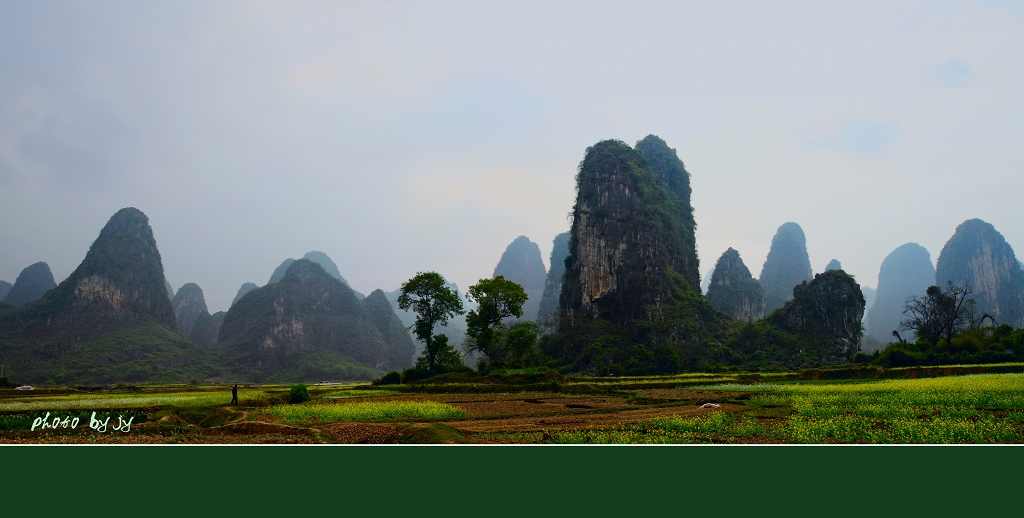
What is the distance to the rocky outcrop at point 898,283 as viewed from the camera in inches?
5571

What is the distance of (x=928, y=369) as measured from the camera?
1145 inches

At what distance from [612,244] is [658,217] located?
7714 millimetres

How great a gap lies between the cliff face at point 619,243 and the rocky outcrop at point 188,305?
A: 105 meters

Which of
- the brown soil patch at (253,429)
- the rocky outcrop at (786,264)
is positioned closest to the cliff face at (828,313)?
the brown soil patch at (253,429)

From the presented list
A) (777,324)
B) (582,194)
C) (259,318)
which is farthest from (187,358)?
(777,324)

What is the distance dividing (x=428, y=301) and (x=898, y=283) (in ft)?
506

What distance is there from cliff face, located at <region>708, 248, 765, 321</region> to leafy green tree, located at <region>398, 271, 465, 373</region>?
6680 centimetres

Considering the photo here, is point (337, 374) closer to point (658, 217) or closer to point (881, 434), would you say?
point (658, 217)

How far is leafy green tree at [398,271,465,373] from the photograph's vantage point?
43406mm

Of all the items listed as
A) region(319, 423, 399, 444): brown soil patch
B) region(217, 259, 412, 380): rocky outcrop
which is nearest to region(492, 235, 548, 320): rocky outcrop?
region(217, 259, 412, 380): rocky outcrop

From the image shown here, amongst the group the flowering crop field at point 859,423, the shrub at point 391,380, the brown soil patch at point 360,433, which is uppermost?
the flowering crop field at point 859,423

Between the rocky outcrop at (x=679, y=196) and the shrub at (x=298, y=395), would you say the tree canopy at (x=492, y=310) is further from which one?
the rocky outcrop at (x=679, y=196)

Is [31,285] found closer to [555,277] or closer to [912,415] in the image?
[555,277]

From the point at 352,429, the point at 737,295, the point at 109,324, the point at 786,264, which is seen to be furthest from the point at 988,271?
the point at 109,324
